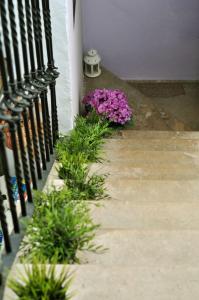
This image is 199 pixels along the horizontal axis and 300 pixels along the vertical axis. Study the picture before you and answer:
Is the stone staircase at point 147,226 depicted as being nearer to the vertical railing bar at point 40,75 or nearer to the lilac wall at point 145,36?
the vertical railing bar at point 40,75

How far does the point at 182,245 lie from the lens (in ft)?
5.72

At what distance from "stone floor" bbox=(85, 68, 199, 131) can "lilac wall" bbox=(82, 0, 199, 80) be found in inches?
7.0

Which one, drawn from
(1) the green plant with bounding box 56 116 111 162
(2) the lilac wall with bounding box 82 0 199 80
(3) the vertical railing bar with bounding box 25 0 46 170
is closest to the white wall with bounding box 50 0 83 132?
(1) the green plant with bounding box 56 116 111 162

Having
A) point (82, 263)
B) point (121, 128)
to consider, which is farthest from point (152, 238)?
point (121, 128)

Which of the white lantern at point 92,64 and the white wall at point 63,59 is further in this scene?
the white lantern at point 92,64

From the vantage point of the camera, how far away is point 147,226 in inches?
79.2

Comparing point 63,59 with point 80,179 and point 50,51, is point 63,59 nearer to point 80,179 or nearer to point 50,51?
point 50,51

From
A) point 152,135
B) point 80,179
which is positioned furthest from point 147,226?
point 152,135

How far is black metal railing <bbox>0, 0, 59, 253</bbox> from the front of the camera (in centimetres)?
154

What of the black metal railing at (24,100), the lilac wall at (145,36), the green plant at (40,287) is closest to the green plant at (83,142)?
the black metal railing at (24,100)

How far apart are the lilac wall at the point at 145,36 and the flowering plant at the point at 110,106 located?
164 centimetres

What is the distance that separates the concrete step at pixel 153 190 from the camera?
2.46 meters

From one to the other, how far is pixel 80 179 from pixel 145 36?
11.7ft

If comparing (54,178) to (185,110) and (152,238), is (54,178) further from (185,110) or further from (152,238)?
(185,110)
